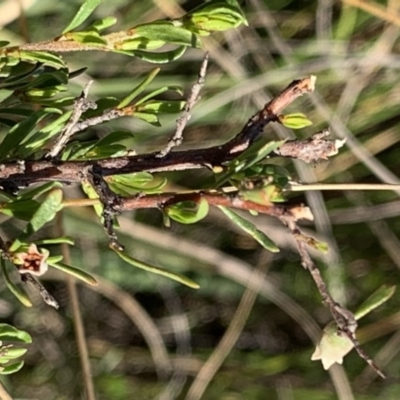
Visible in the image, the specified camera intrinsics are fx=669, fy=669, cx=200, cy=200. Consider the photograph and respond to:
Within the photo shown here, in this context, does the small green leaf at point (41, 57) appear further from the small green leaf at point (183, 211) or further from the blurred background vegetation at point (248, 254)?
the blurred background vegetation at point (248, 254)

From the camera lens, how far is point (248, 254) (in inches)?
44.0

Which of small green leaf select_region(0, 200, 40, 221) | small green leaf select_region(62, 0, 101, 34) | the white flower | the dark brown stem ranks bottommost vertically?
the white flower

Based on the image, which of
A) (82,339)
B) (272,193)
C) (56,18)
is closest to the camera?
(272,193)

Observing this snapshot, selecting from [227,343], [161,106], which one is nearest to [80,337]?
[227,343]

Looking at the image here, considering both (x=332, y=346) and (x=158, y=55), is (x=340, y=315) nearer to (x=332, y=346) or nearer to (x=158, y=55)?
(x=332, y=346)

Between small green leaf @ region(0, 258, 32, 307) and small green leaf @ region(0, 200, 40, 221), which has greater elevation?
small green leaf @ region(0, 200, 40, 221)

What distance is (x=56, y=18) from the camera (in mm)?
927

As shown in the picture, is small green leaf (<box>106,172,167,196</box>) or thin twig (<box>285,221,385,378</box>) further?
small green leaf (<box>106,172,167,196</box>)

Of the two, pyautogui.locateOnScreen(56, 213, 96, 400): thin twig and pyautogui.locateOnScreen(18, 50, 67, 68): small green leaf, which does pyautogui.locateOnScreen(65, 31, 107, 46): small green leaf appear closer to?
pyautogui.locateOnScreen(18, 50, 67, 68): small green leaf

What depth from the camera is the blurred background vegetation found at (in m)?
0.98

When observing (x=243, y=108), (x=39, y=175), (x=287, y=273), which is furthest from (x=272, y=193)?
(x=287, y=273)

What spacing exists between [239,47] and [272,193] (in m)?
0.75

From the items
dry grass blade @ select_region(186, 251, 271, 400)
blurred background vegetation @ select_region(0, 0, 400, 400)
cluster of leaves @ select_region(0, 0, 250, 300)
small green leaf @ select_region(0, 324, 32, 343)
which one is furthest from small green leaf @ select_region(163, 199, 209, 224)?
dry grass blade @ select_region(186, 251, 271, 400)

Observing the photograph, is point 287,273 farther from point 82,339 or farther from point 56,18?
point 56,18
